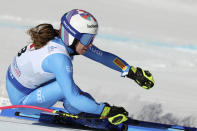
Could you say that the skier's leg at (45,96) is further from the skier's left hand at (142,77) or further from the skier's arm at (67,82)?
the skier's left hand at (142,77)

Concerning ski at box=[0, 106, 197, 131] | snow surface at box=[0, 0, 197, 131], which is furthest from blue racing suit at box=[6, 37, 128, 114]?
snow surface at box=[0, 0, 197, 131]

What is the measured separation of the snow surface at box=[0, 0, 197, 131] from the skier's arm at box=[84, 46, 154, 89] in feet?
3.80

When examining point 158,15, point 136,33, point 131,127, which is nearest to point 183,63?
point 136,33

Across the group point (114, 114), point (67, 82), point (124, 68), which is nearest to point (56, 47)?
point (67, 82)

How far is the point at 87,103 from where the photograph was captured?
155 inches

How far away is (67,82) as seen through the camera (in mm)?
3771

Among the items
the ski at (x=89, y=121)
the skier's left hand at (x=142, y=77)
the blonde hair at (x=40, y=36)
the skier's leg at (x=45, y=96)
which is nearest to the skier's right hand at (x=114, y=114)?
the ski at (x=89, y=121)

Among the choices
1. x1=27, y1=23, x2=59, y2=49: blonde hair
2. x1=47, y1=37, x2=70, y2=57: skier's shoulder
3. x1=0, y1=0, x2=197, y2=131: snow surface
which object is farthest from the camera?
x1=0, y1=0, x2=197, y2=131: snow surface

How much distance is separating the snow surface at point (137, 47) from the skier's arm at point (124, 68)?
116 cm

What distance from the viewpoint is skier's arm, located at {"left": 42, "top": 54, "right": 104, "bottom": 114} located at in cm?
378

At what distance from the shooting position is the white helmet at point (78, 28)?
398 cm

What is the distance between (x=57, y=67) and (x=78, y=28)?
406mm

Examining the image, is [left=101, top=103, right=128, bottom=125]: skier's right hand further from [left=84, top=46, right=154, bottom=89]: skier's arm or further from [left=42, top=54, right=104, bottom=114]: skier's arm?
[left=84, top=46, right=154, bottom=89]: skier's arm

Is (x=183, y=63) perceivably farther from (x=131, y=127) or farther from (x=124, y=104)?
(x=131, y=127)
